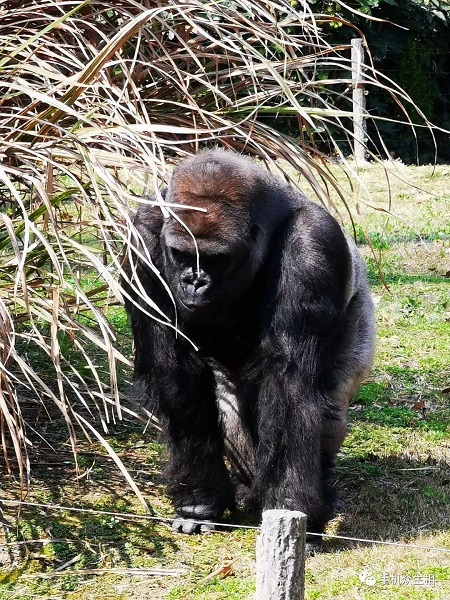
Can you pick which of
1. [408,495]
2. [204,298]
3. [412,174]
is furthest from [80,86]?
[412,174]

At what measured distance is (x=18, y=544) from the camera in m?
3.23

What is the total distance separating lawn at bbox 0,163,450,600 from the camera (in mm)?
3076

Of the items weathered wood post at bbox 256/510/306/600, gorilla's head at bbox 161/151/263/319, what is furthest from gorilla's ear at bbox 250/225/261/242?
weathered wood post at bbox 256/510/306/600

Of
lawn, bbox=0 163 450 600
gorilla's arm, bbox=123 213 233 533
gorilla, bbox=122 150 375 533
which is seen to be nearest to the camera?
lawn, bbox=0 163 450 600

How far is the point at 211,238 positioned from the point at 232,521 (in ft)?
3.72

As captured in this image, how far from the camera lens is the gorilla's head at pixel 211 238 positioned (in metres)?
3.13

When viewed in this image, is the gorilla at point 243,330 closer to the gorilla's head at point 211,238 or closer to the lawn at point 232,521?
the gorilla's head at point 211,238

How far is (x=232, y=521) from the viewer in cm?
367

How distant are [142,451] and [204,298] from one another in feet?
4.09

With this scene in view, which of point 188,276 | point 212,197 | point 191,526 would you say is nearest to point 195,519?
point 191,526

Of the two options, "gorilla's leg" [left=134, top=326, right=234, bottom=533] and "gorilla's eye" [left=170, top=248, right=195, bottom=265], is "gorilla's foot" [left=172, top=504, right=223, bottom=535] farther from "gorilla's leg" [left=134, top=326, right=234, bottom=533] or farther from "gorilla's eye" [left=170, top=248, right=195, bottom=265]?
"gorilla's eye" [left=170, top=248, right=195, bottom=265]

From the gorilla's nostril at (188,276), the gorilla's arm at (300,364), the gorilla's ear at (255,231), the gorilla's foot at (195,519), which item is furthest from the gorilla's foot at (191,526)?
the gorilla's ear at (255,231)

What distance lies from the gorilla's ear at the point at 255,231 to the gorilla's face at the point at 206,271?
23mm

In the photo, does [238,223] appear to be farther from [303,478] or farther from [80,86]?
[303,478]
